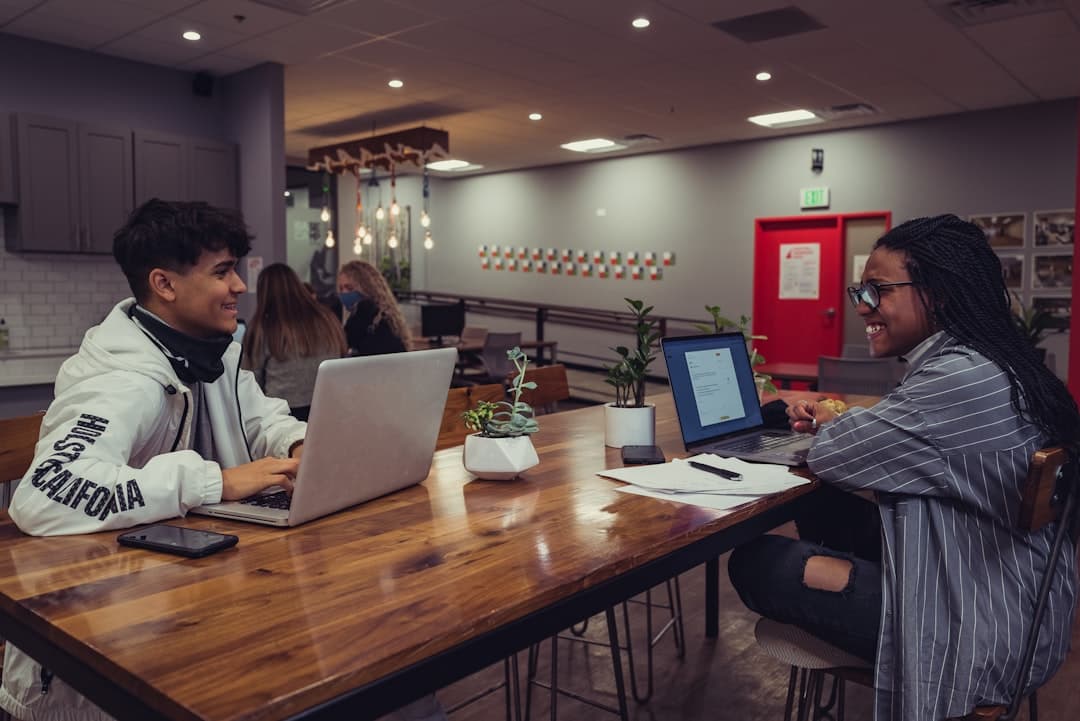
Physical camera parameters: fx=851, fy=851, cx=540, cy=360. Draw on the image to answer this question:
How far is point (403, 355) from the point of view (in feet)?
4.75

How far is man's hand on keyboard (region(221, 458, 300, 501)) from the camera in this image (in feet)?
4.75

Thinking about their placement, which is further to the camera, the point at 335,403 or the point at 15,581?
the point at 335,403

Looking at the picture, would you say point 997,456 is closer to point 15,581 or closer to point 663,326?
point 15,581

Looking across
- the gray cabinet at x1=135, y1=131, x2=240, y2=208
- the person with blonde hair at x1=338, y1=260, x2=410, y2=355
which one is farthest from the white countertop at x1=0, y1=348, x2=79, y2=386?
the person with blonde hair at x1=338, y1=260, x2=410, y2=355

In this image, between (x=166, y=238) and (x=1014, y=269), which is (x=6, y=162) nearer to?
(x=166, y=238)

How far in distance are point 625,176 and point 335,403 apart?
9065mm

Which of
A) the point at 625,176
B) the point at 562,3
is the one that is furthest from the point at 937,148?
the point at 562,3

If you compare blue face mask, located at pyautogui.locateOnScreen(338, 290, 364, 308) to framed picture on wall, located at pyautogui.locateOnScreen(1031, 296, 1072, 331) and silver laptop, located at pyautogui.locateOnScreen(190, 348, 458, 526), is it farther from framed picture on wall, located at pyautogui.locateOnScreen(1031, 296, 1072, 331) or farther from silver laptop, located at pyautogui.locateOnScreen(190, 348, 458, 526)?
framed picture on wall, located at pyautogui.locateOnScreen(1031, 296, 1072, 331)

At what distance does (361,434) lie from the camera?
1408mm

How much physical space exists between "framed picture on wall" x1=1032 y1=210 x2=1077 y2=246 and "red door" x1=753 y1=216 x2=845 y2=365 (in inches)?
67.2

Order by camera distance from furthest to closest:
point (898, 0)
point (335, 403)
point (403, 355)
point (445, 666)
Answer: point (898, 0) < point (403, 355) < point (335, 403) < point (445, 666)

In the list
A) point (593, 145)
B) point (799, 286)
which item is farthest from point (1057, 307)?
point (593, 145)

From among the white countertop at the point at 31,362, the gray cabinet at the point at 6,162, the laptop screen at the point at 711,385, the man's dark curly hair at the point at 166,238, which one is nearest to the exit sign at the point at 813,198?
the laptop screen at the point at 711,385

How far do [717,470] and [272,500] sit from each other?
91 cm
